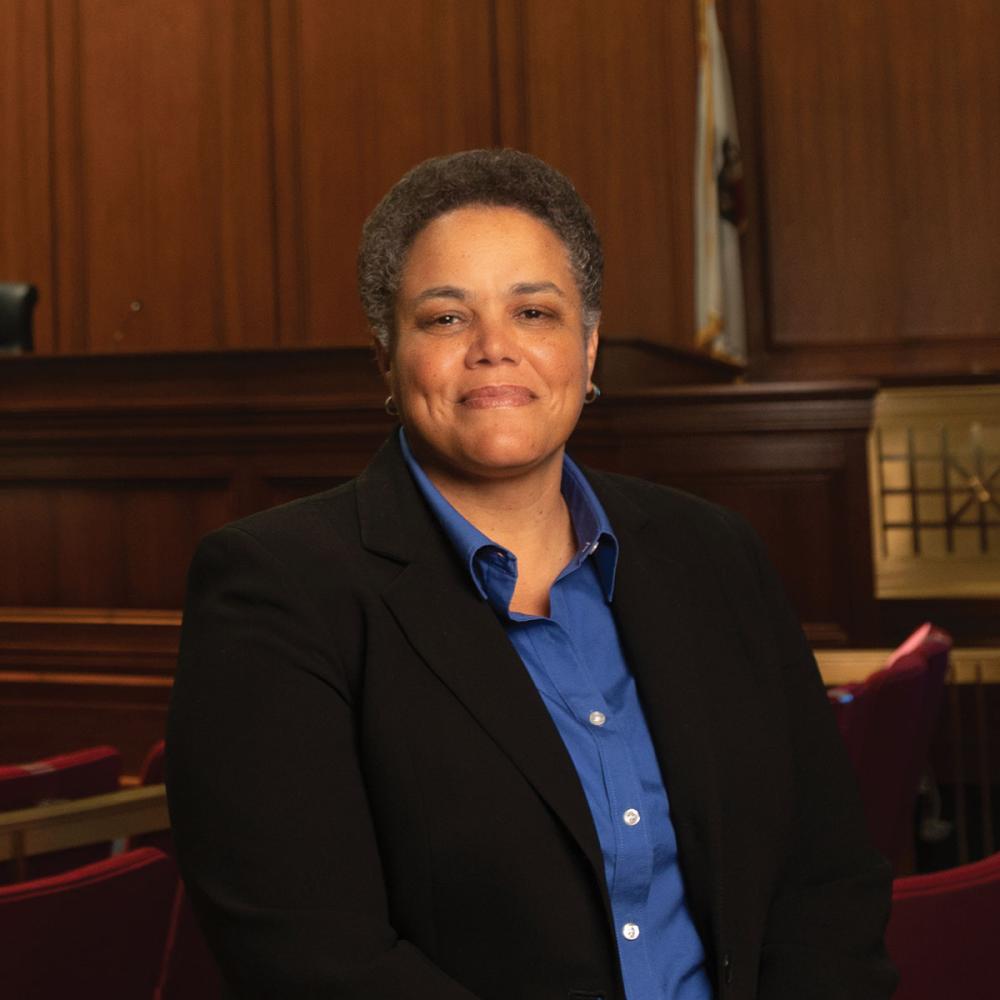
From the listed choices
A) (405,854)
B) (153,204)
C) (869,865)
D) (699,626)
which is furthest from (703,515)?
(153,204)

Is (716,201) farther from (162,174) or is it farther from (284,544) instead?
(284,544)

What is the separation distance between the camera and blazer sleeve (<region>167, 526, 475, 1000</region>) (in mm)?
1109

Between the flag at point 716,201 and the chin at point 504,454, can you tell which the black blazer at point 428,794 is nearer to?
the chin at point 504,454

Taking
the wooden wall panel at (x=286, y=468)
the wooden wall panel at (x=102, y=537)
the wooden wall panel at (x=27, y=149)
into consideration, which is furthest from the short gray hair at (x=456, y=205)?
the wooden wall panel at (x=27, y=149)

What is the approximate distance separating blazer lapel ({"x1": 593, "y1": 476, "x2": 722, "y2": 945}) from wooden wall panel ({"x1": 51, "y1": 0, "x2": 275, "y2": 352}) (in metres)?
6.03

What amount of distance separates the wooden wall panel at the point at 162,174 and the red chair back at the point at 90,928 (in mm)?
6048

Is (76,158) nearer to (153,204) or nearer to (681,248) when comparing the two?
(153,204)

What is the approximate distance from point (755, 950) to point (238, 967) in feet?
1.53

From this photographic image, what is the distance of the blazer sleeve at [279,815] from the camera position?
1.11m

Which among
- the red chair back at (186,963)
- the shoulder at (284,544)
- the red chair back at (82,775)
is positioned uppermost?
the shoulder at (284,544)

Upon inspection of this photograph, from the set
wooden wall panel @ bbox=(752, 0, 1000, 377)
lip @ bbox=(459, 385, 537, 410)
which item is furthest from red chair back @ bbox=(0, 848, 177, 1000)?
wooden wall panel @ bbox=(752, 0, 1000, 377)

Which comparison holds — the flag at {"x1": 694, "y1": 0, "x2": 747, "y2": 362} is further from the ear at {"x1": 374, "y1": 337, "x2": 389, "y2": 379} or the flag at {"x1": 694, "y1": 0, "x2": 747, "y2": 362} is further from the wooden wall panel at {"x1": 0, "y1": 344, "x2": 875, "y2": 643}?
the ear at {"x1": 374, "y1": 337, "x2": 389, "y2": 379}

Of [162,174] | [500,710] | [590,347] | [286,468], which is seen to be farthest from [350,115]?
[500,710]

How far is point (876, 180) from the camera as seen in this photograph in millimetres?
6664
